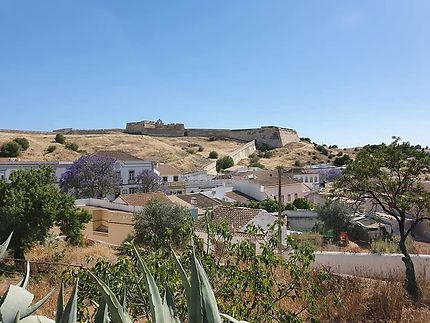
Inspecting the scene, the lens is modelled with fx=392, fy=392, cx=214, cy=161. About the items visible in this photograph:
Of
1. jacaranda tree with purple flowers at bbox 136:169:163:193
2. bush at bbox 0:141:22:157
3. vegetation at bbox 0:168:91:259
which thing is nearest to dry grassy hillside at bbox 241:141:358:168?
jacaranda tree with purple flowers at bbox 136:169:163:193

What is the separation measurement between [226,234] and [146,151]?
50.2 metres

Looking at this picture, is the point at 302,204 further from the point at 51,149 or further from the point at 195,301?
the point at 195,301

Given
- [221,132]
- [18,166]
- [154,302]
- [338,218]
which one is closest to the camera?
[154,302]

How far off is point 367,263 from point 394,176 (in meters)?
2.86

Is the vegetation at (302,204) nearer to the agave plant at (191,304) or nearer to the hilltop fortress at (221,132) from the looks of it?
the agave plant at (191,304)

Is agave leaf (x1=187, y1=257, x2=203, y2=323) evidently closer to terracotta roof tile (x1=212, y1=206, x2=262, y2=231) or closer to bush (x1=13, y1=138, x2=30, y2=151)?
terracotta roof tile (x1=212, y1=206, x2=262, y2=231)

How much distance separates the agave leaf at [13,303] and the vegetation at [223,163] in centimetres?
5227

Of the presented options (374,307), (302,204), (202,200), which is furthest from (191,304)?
(302,204)

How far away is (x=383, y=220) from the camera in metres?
23.7

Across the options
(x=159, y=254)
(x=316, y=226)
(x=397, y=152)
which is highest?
(x=397, y=152)

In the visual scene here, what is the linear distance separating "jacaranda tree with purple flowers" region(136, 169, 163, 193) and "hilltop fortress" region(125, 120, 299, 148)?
41.3 m

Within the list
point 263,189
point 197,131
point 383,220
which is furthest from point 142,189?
point 197,131

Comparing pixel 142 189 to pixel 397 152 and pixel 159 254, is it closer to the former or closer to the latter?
pixel 397 152

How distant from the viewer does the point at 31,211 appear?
11.9 m
